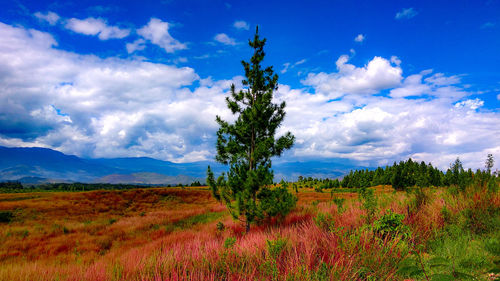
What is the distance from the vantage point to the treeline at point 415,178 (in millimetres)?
8617

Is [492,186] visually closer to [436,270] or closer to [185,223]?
[436,270]

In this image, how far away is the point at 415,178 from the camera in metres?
9.05

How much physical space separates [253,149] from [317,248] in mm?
6255

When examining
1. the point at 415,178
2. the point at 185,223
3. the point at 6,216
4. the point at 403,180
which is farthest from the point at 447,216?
the point at 403,180

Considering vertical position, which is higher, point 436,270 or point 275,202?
point 275,202

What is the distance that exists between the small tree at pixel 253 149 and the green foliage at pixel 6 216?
828 inches

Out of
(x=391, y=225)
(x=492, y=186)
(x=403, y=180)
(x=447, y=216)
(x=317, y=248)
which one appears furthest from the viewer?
(x=403, y=180)

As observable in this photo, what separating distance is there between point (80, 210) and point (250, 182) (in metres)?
23.8

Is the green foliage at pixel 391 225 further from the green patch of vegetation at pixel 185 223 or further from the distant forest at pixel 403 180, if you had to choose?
the green patch of vegetation at pixel 185 223

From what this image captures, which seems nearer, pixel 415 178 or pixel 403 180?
pixel 415 178

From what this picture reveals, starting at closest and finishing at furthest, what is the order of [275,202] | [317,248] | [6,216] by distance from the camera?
[317,248] < [275,202] < [6,216]

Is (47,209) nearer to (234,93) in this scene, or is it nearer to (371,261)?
(234,93)

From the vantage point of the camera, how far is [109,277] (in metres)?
3.19

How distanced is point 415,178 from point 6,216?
29494 millimetres
